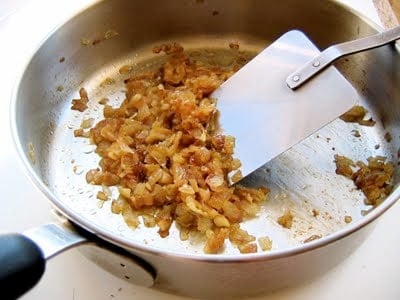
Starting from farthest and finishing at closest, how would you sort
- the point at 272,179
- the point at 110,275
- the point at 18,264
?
the point at 272,179 < the point at 110,275 < the point at 18,264

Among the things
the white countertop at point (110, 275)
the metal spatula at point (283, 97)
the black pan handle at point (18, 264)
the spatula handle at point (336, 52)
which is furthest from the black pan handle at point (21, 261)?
the spatula handle at point (336, 52)

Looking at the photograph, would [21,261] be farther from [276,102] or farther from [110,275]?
[276,102]

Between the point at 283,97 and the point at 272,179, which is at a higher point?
the point at 283,97

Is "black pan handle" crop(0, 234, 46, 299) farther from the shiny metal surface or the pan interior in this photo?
the pan interior

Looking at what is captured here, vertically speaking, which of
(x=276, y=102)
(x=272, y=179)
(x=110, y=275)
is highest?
(x=276, y=102)

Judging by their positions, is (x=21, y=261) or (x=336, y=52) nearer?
(x=21, y=261)

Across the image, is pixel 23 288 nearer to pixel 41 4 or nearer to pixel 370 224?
pixel 370 224

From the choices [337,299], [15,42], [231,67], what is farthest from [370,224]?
[15,42]

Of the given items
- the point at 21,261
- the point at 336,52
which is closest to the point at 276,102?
the point at 336,52
